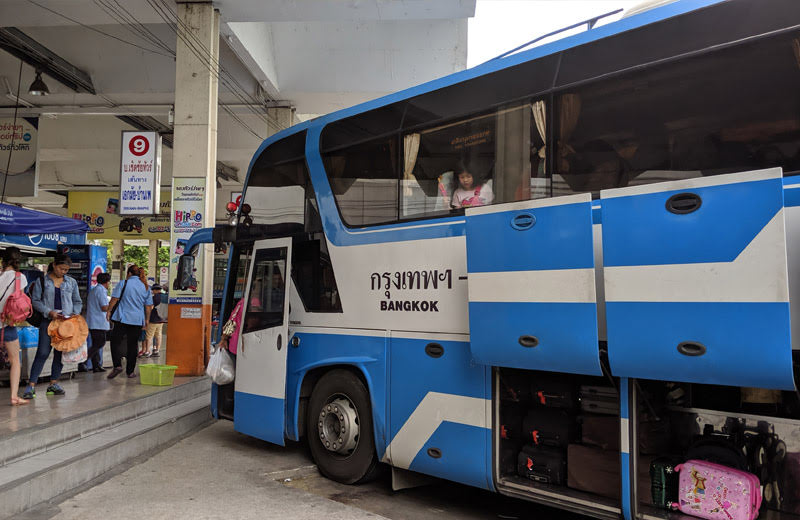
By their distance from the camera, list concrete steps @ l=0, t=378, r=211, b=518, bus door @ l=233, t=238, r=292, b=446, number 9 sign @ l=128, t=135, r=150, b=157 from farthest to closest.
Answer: number 9 sign @ l=128, t=135, r=150, b=157 < bus door @ l=233, t=238, r=292, b=446 < concrete steps @ l=0, t=378, r=211, b=518

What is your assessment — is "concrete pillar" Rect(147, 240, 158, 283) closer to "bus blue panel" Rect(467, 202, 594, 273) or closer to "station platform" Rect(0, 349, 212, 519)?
"station platform" Rect(0, 349, 212, 519)

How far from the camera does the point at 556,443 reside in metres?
4.25

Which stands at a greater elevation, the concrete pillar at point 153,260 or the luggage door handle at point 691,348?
the concrete pillar at point 153,260

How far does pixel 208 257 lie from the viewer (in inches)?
440

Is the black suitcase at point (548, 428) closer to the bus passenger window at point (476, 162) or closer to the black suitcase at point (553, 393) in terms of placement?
the black suitcase at point (553, 393)

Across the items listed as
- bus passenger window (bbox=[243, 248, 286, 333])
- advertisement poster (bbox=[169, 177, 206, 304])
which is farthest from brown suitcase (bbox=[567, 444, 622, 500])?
advertisement poster (bbox=[169, 177, 206, 304])

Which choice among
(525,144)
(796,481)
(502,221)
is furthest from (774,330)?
(525,144)

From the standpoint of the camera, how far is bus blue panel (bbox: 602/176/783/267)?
3061 millimetres

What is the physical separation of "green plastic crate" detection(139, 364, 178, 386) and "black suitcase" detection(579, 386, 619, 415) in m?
6.94

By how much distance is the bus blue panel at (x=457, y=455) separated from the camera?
447cm

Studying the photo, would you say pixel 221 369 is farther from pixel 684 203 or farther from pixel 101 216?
pixel 101 216

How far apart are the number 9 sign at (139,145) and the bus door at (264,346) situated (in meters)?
7.38

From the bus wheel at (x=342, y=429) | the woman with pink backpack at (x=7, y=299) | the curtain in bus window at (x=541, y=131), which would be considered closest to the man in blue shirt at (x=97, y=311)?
the woman with pink backpack at (x=7, y=299)

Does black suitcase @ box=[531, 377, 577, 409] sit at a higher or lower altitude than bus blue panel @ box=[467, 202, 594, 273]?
lower
